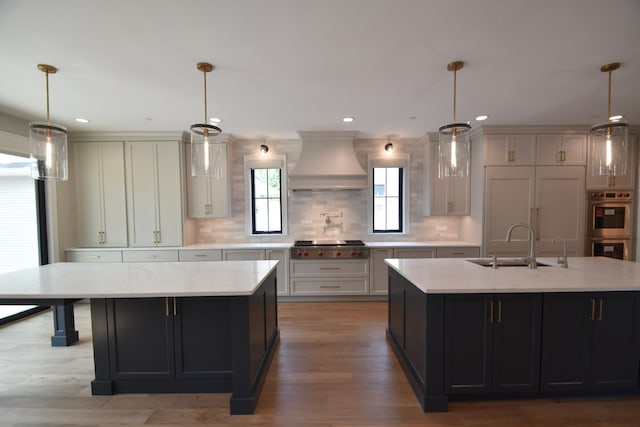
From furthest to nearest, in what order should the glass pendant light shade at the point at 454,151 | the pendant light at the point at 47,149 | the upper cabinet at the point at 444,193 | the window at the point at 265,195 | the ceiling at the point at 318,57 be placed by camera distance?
the window at the point at 265,195
the upper cabinet at the point at 444,193
the glass pendant light shade at the point at 454,151
the pendant light at the point at 47,149
the ceiling at the point at 318,57

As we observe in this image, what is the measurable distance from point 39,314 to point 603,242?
25.7 feet

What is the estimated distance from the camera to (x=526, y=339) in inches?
69.6

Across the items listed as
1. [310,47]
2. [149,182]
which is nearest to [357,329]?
[310,47]

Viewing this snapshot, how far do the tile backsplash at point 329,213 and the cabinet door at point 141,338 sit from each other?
8.25 ft

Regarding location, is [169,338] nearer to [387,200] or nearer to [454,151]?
[454,151]

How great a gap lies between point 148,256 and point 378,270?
3.40 metres

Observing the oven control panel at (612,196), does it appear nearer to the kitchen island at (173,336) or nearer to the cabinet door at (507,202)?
the cabinet door at (507,202)

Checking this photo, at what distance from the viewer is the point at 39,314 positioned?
3504mm

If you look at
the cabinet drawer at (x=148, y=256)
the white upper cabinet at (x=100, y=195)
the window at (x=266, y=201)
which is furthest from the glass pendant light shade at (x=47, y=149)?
the window at (x=266, y=201)

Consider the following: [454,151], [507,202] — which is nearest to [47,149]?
[454,151]

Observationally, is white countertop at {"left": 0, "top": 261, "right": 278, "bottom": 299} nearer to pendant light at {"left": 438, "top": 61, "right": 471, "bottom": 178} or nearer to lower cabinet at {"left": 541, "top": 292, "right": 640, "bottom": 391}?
pendant light at {"left": 438, "top": 61, "right": 471, "bottom": 178}

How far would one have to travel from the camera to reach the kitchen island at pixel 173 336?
1.76 metres

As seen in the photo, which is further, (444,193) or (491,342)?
(444,193)

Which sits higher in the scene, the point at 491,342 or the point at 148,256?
the point at 148,256
